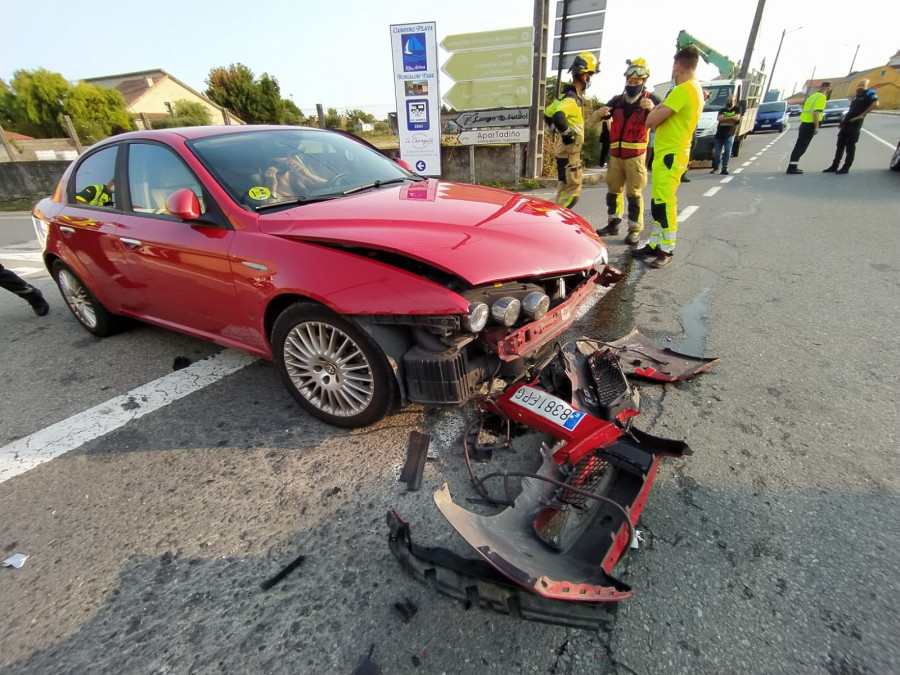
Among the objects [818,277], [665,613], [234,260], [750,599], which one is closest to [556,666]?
[665,613]

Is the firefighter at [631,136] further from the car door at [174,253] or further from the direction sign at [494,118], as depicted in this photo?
the direction sign at [494,118]

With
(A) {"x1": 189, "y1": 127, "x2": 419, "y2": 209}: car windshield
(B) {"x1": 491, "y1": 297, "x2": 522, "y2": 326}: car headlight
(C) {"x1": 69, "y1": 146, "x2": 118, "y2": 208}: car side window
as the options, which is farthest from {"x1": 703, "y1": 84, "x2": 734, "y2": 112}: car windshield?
(C) {"x1": 69, "y1": 146, "x2": 118, "y2": 208}: car side window

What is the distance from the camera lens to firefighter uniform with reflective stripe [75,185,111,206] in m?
3.45

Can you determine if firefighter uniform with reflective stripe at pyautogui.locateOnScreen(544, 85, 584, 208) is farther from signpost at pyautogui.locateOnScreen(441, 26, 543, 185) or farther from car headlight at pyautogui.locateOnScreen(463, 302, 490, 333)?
signpost at pyautogui.locateOnScreen(441, 26, 543, 185)

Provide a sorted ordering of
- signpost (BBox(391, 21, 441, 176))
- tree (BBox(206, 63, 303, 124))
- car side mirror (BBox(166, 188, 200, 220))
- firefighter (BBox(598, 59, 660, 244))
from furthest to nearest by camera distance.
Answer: tree (BBox(206, 63, 303, 124)) < signpost (BBox(391, 21, 441, 176)) < firefighter (BBox(598, 59, 660, 244)) < car side mirror (BBox(166, 188, 200, 220))

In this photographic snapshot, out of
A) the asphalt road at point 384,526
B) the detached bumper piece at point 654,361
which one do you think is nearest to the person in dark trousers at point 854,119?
the asphalt road at point 384,526

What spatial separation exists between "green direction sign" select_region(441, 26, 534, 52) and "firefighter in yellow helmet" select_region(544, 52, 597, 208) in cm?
495

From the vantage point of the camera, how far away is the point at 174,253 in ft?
9.45

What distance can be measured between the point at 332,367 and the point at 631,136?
482cm

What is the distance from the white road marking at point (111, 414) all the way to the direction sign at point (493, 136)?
9.08 metres

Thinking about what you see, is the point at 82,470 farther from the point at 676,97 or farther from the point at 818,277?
the point at 818,277

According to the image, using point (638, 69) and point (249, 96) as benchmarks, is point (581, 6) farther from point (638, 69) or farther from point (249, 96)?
point (249, 96)

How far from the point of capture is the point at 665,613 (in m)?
1.56

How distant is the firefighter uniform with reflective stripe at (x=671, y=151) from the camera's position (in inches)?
184
